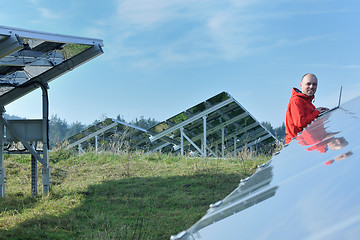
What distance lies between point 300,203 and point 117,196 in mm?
6937

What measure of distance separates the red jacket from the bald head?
0.06 meters

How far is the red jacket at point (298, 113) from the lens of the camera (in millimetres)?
4184

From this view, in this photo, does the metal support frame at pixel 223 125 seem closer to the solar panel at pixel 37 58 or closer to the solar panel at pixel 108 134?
the solar panel at pixel 108 134

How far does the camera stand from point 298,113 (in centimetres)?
420

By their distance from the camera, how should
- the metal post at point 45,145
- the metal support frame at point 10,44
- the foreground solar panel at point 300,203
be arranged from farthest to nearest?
1. the metal post at point 45,145
2. the metal support frame at point 10,44
3. the foreground solar panel at point 300,203

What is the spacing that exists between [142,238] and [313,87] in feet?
9.27

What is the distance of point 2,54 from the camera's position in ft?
18.6

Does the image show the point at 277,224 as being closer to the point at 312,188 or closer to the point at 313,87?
the point at 312,188

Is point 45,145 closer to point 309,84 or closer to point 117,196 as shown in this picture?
point 117,196

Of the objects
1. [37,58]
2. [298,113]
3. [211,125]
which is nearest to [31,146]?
[37,58]

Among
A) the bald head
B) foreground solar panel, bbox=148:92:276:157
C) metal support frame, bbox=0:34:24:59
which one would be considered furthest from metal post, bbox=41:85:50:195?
the bald head

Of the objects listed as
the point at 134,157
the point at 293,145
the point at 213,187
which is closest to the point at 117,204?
the point at 213,187

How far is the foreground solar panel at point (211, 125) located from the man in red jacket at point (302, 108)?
686 cm

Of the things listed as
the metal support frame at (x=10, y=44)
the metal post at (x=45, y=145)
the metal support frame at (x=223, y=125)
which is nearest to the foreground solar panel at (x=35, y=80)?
the metal post at (x=45, y=145)
